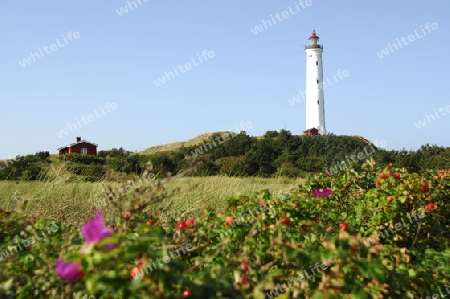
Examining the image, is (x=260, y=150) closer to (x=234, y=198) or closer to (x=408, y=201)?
(x=408, y=201)

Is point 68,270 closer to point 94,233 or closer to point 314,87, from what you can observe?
point 94,233

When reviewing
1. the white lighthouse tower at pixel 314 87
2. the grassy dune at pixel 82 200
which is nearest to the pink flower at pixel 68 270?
the grassy dune at pixel 82 200

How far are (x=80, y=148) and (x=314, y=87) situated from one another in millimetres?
18359

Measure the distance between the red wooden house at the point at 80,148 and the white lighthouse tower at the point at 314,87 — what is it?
53.9ft

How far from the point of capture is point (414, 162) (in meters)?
15.0

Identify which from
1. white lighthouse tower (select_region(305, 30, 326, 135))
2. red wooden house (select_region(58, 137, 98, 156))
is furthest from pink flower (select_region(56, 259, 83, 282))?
white lighthouse tower (select_region(305, 30, 326, 135))

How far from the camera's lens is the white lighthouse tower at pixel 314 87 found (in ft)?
127

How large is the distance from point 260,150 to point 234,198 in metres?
15.0

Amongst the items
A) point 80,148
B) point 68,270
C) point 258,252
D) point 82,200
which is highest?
point 80,148

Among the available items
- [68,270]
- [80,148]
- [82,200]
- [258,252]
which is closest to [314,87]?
[80,148]

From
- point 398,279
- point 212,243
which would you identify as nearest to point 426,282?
point 398,279

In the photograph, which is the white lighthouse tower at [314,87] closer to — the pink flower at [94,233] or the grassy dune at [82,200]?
the grassy dune at [82,200]

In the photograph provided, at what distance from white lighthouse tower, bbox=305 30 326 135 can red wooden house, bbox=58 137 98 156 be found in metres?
16.4

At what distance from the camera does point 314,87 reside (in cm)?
3903
